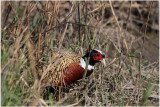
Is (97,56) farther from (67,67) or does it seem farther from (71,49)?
(71,49)

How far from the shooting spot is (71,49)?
346cm

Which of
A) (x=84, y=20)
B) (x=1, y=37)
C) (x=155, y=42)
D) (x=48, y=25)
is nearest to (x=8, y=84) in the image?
(x=1, y=37)

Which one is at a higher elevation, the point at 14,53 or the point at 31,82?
the point at 14,53

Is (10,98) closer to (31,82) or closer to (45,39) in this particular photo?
(31,82)

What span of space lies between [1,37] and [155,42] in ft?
10.9

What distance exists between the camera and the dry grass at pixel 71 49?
7.50ft

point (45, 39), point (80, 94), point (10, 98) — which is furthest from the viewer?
point (80, 94)

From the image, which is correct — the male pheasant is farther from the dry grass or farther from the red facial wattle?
the dry grass

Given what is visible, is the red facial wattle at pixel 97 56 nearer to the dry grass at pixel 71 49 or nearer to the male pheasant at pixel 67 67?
the male pheasant at pixel 67 67

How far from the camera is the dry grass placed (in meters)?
2.29

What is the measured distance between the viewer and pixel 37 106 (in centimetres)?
237

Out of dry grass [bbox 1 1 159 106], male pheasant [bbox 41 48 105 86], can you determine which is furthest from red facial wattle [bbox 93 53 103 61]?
dry grass [bbox 1 1 159 106]

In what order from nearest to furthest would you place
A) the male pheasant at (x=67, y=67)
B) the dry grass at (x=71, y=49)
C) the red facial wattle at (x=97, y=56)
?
the dry grass at (x=71, y=49), the male pheasant at (x=67, y=67), the red facial wattle at (x=97, y=56)

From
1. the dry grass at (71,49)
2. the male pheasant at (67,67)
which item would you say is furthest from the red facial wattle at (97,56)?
the dry grass at (71,49)
